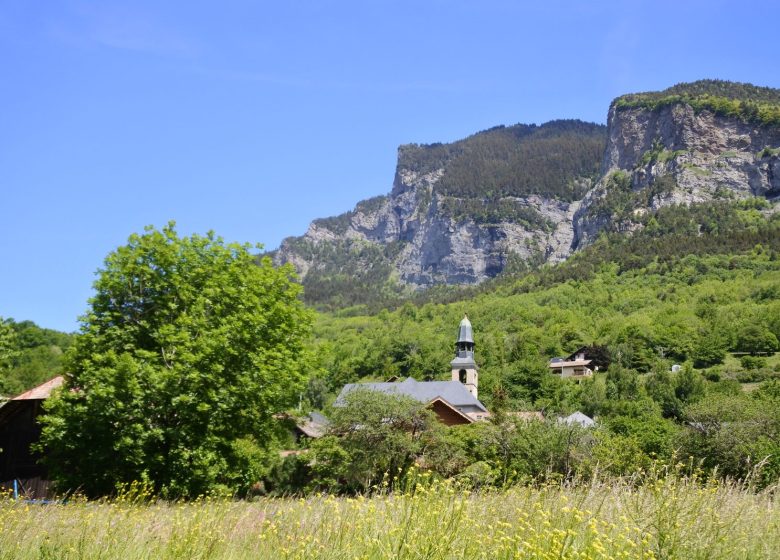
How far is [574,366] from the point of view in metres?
87.8

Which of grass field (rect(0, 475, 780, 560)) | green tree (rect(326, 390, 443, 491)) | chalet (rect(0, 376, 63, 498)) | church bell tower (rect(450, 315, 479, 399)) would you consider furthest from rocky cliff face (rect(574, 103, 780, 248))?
grass field (rect(0, 475, 780, 560))

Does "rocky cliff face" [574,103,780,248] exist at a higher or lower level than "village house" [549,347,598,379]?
higher

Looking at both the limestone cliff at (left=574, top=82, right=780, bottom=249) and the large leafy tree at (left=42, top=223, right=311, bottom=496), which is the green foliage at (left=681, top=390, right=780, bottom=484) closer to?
the large leafy tree at (left=42, top=223, right=311, bottom=496)

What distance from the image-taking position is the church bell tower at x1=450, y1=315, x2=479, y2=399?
2586 inches

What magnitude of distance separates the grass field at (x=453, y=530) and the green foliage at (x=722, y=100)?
7601 inches

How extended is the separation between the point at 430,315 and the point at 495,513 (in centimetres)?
12417

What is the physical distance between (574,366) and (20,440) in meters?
75.6

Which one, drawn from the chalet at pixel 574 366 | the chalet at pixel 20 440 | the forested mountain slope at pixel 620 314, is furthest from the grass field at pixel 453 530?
the chalet at pixel 574 366

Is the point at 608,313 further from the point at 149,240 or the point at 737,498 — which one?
the point at 737,498

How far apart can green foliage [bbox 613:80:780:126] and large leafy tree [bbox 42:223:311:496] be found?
186 meters

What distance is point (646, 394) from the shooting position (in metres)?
67.0

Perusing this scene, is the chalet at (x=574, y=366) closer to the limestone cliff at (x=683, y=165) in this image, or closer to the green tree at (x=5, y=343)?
the green tree at (x=5, y=343)

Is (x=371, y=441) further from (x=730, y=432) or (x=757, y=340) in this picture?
(x=757, y=340)

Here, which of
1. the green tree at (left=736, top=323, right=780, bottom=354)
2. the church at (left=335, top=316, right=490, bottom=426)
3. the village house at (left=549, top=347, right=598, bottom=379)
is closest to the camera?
the church at (left=335, top=316, right=490, bottom=426)
